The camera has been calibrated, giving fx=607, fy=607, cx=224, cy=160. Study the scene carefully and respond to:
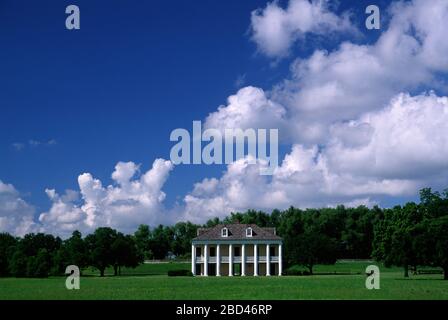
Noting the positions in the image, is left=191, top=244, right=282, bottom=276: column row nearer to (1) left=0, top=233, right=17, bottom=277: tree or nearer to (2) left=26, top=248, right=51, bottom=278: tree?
(2) left=26, top=248, right=51, bottom=278: tree

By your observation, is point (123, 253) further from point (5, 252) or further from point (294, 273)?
point (294, 273)

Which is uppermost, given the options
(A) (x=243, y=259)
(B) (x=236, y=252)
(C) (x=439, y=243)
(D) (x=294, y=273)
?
(C) (x=439, y=243)

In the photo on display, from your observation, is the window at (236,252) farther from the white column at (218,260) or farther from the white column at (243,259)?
the white column at (218,260)

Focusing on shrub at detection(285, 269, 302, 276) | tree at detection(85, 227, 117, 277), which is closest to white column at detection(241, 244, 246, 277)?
shrub at detection(285, 269, 302, 276)

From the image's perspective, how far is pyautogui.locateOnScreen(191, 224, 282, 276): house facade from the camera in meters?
87.2

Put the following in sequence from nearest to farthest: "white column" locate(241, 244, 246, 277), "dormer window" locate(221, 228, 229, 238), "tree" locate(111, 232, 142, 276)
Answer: "tree" locate(111, 232, 142, 276)
"white column" locate(241, 244, 246, 277)
"dormer window" locate(221, 228, 229, 238)

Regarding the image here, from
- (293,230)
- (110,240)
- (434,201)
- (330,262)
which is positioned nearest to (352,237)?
(293,230)

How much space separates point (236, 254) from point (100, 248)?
771 inches

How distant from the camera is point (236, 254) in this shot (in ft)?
290

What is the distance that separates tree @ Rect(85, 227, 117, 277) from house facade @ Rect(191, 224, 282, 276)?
11.9 m

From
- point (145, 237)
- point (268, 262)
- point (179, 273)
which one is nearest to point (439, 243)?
point (268, 262)

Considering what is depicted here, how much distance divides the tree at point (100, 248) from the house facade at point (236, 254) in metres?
11.9
